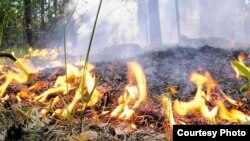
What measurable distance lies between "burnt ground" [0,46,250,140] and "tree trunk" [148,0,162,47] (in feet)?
A: 38.6

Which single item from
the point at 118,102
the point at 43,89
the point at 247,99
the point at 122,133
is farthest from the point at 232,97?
the point at 43,89

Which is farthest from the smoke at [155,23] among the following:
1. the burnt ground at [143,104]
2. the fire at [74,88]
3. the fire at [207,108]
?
the fire at [207,108]

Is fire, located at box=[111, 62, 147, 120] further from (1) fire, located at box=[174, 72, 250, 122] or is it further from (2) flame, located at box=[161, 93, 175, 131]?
(1) fire, located at box=[174, 72, 250, 122]

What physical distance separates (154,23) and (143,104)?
14.9 metres

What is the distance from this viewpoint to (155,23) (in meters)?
17.5

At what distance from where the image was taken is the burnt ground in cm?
206

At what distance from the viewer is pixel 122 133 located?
2.17 meters

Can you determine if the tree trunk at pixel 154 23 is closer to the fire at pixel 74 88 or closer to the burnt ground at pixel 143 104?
the burnt ground at pixel 143 104

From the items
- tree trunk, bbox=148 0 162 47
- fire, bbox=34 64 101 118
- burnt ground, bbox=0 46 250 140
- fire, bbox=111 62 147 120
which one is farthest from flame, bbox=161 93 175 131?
tree trunk, bbox=148 0 162 47

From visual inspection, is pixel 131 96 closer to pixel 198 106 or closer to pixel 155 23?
pixel 198 106

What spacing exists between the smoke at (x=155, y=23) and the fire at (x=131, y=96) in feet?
33.5

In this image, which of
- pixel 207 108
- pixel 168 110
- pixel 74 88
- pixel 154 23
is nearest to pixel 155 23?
pixel 154 23

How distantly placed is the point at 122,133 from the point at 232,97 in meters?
1.41

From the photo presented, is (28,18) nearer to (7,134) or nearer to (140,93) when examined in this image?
(140,93)
